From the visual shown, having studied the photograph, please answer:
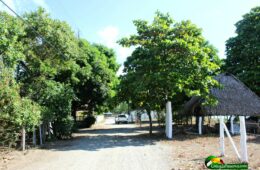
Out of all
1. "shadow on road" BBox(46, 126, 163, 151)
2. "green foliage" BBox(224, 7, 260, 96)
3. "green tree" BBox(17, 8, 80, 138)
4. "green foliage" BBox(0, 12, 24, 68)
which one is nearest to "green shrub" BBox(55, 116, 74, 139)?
"green tree" BBox(17, 8, 80, 138)

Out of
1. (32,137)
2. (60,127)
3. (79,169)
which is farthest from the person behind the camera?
(60,127)

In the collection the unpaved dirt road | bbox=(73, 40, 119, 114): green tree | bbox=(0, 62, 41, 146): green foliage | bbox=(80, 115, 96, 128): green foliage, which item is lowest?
the unpaved dirt road

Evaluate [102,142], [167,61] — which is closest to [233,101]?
[167,61]

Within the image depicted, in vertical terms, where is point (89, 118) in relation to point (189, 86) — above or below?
below

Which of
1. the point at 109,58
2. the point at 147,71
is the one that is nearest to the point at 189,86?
the point at 147,71

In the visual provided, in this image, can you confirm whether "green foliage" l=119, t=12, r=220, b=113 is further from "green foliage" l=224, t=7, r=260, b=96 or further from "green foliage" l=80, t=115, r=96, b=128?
"green foliage" l=80, t=115, r=96, b=128

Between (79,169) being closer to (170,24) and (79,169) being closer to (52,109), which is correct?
(52,109)

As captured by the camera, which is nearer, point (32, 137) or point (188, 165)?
point (188, 165)

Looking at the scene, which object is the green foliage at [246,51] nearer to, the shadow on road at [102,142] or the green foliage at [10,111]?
the shadow on road at [102,142]

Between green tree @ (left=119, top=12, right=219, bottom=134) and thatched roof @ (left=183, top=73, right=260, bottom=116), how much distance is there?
6.98 feet

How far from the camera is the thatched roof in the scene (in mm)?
21422

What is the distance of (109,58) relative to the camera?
36.4 metres

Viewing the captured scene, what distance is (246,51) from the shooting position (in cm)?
2583

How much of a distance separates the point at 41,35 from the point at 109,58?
17558mm
